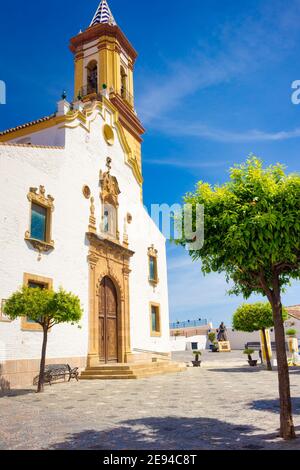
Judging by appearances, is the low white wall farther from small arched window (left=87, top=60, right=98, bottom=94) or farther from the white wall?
small arched window (left=87, top=60, right=98, bottom=94)

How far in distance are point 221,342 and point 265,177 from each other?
37798 millimetres

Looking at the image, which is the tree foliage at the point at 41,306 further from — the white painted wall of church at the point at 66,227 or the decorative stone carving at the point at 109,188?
the decorative stone carving at the point at 109,188

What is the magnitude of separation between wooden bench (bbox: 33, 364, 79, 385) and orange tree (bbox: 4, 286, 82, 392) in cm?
156

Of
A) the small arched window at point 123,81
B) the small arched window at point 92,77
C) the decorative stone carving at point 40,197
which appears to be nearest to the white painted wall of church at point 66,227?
the decorative stone carving at point 40,197

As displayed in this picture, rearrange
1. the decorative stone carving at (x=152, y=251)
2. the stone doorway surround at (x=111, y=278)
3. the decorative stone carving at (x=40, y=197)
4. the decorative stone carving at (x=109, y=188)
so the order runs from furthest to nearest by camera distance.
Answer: the decorative stone carving at (x=152, y=251)
the decorative stone carving at (x=109, y=188)
the stone doorway surround at (x=111, y=278)
the decorative stone carving at (x=40, y=197)

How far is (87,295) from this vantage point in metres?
18.6

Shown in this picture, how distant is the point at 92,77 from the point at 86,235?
1709 centimetres

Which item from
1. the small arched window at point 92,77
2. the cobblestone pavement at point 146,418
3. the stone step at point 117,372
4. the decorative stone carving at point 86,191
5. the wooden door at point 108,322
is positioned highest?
the small arched window at point 92,77

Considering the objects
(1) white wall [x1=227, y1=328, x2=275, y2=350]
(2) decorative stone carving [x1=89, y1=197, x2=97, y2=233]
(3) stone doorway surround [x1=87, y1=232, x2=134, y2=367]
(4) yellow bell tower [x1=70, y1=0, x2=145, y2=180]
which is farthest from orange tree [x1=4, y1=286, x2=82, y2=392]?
(1) white wall [x1=227, y1=328, x2=275, y2=350]

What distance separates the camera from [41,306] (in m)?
12.6

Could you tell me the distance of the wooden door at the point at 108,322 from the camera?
19850 millimetres

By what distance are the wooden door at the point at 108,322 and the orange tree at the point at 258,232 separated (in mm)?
13415
